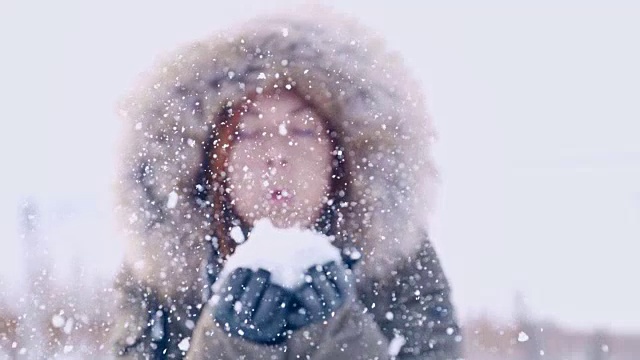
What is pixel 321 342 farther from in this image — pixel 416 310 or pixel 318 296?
pixel 416 310

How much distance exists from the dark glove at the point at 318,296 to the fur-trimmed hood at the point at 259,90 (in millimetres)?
185

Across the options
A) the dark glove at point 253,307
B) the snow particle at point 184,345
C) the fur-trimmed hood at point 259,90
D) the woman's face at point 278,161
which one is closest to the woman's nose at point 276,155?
the woman's face at point 278,161

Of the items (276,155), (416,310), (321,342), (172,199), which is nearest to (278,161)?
(276,155)

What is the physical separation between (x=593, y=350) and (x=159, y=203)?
13.9 ft

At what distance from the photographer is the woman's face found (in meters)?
1.74

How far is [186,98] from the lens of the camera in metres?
1.81

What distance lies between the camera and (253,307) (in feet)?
5.47

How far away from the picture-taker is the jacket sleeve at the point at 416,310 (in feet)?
6.07

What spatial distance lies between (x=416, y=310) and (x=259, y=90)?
78cm

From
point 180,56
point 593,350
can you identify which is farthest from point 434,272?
point 593,350

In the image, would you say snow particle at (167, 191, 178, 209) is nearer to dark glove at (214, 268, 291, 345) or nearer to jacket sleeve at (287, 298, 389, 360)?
dark glove at (214, 268, 291, 345)

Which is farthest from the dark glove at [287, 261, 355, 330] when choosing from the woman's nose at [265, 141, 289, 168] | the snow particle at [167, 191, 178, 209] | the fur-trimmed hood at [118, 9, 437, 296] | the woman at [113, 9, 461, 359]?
the snow particle at [167, 191, 178, 209]

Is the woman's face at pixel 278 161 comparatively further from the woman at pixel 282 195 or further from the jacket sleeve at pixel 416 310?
the jacket sleeve at pixel 416 310

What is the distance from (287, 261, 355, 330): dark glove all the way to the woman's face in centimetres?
20
